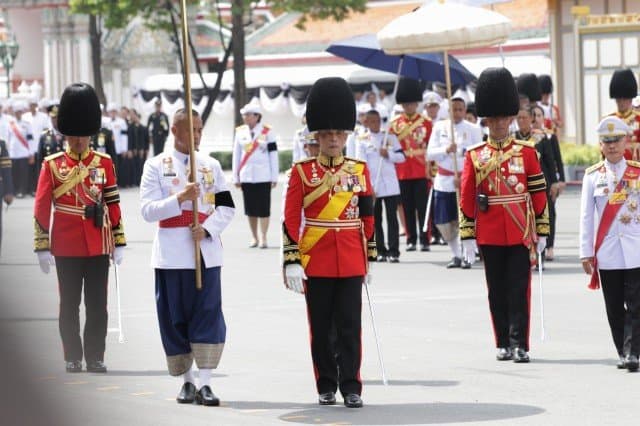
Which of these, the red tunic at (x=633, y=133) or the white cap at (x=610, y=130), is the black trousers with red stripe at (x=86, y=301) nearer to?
the white cap at (x=610, y=130)

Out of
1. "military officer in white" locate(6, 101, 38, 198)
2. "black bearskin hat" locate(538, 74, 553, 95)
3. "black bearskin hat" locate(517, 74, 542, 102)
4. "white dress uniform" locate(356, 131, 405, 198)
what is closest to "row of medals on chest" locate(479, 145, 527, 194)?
"white dress uniform" locate(356, 131, 405, 198)

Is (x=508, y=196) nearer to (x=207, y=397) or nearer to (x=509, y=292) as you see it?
(x=509, y=292)

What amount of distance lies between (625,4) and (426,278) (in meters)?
17.8

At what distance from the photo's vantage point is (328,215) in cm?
748

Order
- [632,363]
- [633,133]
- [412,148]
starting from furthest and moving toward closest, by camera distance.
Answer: [412,148] < [633,133] < [632,363]

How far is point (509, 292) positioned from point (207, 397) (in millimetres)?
2605

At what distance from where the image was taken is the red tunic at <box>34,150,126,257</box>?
895cm

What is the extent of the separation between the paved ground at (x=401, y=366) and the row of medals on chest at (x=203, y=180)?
2.95 feet

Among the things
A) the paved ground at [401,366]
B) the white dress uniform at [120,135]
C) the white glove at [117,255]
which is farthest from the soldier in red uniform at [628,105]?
the white dress uniform at [120,135]

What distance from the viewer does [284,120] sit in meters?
45.9

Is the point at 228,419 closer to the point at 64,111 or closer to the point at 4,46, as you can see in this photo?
the point at 64,111

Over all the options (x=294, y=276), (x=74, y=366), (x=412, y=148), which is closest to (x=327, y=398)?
(x=294, y=276)

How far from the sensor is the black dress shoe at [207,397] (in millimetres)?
7273

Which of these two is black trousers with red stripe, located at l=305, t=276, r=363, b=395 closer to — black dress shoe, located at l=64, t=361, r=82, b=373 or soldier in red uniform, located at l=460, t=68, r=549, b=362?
black dress shoe, located at l=64, t=361, r=82, b=373
